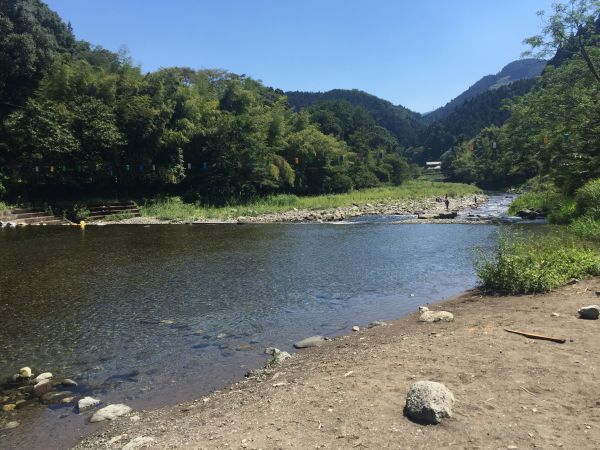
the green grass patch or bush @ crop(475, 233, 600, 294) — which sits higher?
the green grass patch

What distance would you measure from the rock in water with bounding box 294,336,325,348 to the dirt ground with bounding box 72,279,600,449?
616mm

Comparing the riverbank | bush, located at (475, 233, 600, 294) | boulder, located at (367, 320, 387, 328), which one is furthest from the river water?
the riverbank

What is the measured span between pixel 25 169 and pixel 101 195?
6021mm

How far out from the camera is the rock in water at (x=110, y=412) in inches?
231

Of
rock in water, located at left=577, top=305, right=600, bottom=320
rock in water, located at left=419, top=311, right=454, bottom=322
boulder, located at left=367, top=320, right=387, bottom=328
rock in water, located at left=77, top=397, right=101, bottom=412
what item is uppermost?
rock in water, located at left=577, top=305, right=600, bottom=320

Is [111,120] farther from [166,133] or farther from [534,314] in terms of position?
[534,314]

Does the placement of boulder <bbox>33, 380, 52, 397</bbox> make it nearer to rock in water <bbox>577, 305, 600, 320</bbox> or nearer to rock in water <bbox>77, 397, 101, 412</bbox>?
rock in water <bbox>77, 397, 101, 412</bbox>

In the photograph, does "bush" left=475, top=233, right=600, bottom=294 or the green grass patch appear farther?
the green grass patch

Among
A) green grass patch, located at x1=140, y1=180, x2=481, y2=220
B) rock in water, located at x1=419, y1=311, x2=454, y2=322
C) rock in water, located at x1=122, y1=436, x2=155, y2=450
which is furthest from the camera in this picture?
green grass patch, located at x1=140, y1=180, x2=481, y2=220

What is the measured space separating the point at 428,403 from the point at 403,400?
1.68 feet

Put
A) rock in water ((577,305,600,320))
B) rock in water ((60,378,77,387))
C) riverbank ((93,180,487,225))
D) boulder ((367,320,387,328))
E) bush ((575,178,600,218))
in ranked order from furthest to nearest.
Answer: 1. riverbank ((93,180,487,225))
2. bush ((575,178,600,218))
3. boulder ((367,320,387,328))
4. rock in water ((577,305,600,320))
5. rock in water ((60,378,77,387))

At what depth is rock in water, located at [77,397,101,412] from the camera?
625 cm

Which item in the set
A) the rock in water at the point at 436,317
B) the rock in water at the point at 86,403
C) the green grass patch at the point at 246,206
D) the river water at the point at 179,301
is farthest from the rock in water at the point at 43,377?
the green grass patch at the point at 246,206

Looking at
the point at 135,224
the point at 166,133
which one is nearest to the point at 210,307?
the point at 135,224
